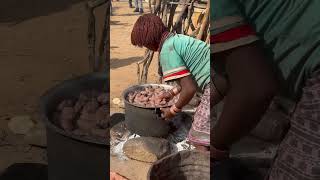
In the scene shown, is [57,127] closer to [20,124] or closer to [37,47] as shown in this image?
[20,124]

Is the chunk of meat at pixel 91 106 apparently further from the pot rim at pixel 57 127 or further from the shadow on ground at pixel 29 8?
the shadow on ground at pixel 29 8

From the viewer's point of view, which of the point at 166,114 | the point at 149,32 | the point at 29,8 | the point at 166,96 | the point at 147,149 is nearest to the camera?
the point at 29,8

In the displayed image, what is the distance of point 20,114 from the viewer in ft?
4.81

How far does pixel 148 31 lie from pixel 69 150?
118 centimetres

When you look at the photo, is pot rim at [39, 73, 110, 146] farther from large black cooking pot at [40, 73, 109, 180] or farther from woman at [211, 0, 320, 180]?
woman at [211, 0, 320, 180]

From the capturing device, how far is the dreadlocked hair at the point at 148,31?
8.35 ft

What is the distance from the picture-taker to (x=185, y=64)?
94.5 inches

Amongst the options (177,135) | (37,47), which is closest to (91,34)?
(37,47)

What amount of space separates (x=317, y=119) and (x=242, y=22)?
28cm

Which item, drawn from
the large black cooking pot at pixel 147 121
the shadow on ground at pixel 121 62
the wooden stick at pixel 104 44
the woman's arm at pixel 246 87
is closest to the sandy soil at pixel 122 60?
the shadow on ground at pixel 121 62

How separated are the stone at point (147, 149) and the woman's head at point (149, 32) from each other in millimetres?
717

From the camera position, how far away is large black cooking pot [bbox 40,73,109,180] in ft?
4.87

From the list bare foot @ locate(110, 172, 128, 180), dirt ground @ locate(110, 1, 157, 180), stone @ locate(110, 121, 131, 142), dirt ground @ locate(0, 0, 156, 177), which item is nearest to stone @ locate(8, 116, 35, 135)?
dirt ground @ locate(0, 0, 156, 177)

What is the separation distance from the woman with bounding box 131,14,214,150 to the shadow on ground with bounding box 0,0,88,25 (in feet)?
3.66
